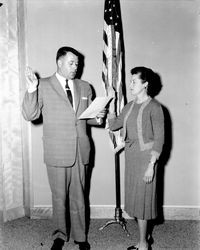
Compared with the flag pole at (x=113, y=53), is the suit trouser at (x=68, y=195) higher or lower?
lower

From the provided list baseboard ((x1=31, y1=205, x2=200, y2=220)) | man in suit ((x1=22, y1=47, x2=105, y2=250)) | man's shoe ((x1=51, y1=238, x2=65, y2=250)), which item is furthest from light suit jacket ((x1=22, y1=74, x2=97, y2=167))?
baseboard ((x1=31, y1=205, x2=200, y2=220))

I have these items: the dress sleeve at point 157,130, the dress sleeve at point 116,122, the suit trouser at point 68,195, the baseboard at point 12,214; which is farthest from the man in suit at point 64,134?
the baseboard at point 12,214

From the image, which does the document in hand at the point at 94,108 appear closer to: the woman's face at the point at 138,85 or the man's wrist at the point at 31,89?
the woman's face at the point at 138,85

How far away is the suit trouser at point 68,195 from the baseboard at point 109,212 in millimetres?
750

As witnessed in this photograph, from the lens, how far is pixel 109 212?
12.3ft

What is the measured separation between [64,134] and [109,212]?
1423 mm

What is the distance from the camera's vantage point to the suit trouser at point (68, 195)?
112 inches

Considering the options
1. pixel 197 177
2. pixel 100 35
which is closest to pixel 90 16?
pixel 100 35

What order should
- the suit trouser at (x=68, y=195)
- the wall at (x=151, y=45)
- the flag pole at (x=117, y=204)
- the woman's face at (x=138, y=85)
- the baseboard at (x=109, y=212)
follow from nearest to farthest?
1. the woman's face at (x=138, y=85)
2. the suit trouser at (x=68, y=195)
3. the flag pole at (x=117, y=204)
4. the wall at (x=151, y=45)
5. the baseboard at (x=109, y=212)

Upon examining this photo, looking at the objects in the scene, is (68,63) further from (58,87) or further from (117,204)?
(117,204)

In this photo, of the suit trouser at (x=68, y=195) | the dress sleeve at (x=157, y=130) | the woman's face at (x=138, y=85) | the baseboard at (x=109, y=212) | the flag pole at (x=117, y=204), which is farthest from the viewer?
the baseboard at (x=109, y=212)

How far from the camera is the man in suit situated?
2.80 metres

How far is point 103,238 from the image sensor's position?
3.20 metres

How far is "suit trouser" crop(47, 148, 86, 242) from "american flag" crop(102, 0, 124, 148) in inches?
25.7
